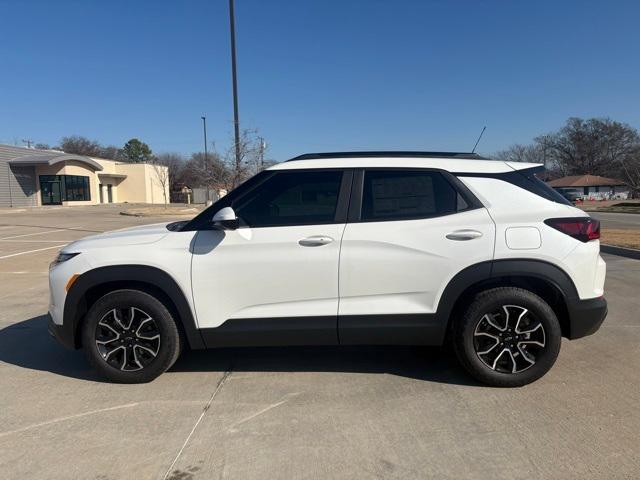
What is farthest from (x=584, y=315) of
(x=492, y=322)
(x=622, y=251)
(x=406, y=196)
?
(x=622, y=251)

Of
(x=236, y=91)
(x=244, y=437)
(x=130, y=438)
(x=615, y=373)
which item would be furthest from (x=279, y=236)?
(x=236, y=91)

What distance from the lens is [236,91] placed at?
14406mm

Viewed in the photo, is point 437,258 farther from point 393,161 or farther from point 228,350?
point 228,350

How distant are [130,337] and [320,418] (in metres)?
1.67

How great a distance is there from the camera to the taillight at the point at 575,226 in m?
3.67

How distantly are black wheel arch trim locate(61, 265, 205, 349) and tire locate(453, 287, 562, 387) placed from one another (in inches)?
83.4

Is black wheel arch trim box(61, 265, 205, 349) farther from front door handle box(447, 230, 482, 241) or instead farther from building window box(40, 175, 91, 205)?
building window box(40, 175, 91, 205)

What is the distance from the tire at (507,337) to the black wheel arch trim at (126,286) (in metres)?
2.12

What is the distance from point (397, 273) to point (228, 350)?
80.8 inches

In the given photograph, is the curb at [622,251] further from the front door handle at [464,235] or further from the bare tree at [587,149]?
the bare tree at [587,149]

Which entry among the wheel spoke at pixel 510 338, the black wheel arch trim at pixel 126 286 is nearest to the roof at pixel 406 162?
the wheel spoke at pixel 510 338

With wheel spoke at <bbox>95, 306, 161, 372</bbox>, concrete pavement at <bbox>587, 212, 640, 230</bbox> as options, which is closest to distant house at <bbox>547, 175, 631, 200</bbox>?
concrete pavement at <bbox>587, 212, 640, 230</bbox>

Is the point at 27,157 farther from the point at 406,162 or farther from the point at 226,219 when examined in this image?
the point at 406,162

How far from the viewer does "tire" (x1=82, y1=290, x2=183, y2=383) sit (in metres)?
3.80
